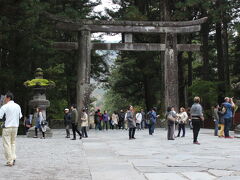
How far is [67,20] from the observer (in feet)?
77.1

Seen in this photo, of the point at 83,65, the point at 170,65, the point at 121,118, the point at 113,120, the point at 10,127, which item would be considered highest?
the point at 170,65

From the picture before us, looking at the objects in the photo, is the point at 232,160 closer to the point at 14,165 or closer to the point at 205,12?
the point at 14,165

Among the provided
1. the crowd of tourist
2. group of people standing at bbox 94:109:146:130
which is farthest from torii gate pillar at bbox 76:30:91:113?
group of people standing at bbox 94:109:146:130

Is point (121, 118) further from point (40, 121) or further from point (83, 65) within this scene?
point (40, 121)

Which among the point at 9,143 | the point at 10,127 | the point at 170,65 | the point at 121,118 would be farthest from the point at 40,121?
the point at 121,118

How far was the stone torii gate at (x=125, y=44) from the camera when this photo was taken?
24.3m

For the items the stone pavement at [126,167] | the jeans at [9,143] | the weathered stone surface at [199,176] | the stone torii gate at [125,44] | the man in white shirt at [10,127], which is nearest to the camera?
the weathered stone surface at [199,176]

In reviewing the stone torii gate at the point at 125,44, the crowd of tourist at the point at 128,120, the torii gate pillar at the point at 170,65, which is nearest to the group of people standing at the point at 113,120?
the torii gate pillar at the point at 170,65

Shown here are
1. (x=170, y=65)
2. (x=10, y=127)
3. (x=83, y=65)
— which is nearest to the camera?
(x=10, y=127)

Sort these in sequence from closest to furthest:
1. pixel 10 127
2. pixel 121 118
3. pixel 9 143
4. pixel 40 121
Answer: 1. pixel 9 143
2. pixel 10 127
3. pixel 40 121
4. pixel 121 118

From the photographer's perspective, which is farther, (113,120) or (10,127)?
(113,120)

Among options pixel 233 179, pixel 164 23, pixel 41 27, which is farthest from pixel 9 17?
pixel 233 179

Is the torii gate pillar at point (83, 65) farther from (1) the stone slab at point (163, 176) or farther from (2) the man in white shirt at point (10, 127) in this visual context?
(1) the stone slab at point (163, 176)

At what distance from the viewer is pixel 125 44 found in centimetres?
2492
